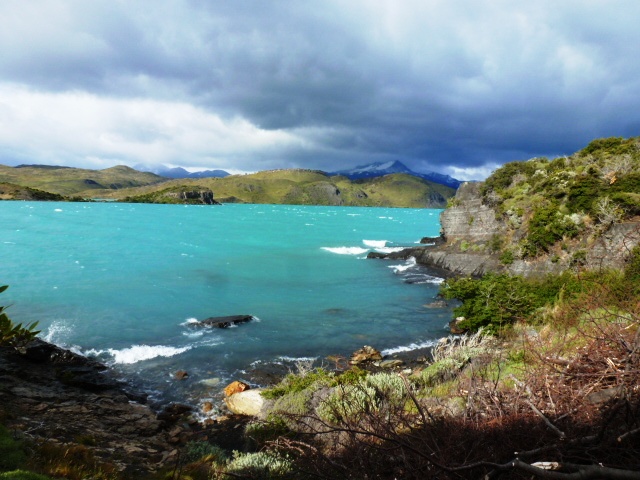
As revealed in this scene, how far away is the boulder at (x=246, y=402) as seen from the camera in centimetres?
1374

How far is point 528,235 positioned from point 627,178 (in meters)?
7.87

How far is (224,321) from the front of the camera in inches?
971

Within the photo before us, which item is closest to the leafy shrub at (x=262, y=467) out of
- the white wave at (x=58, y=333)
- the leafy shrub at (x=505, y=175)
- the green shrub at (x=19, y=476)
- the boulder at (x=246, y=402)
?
the green shrub at (x=19, y=476)

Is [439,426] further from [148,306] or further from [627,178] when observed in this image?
[627,178]

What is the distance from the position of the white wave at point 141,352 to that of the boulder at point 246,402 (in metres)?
7.02

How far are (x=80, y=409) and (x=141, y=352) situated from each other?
25.3 ft

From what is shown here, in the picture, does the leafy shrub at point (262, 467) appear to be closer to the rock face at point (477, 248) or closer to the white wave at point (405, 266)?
the rock face at point (477, 248)

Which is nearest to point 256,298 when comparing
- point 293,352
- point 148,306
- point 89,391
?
point 148,306

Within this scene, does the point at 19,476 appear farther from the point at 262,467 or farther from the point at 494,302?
the point at 494,302

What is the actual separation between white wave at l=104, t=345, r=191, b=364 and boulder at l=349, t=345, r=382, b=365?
9730mm

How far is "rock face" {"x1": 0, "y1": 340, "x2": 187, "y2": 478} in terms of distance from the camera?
31.2 feet

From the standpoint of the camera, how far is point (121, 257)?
5066 centimetres

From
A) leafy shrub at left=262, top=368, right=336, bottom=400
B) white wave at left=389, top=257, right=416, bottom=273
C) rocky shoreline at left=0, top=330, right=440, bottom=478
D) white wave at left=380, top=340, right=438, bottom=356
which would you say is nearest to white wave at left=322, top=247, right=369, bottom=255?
white wave at left=389, top=257, right=416, bottom=273

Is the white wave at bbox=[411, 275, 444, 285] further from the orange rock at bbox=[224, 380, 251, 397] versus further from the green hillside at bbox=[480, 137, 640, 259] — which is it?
the orange rock at bbox=[224, 380, 251, 397]
